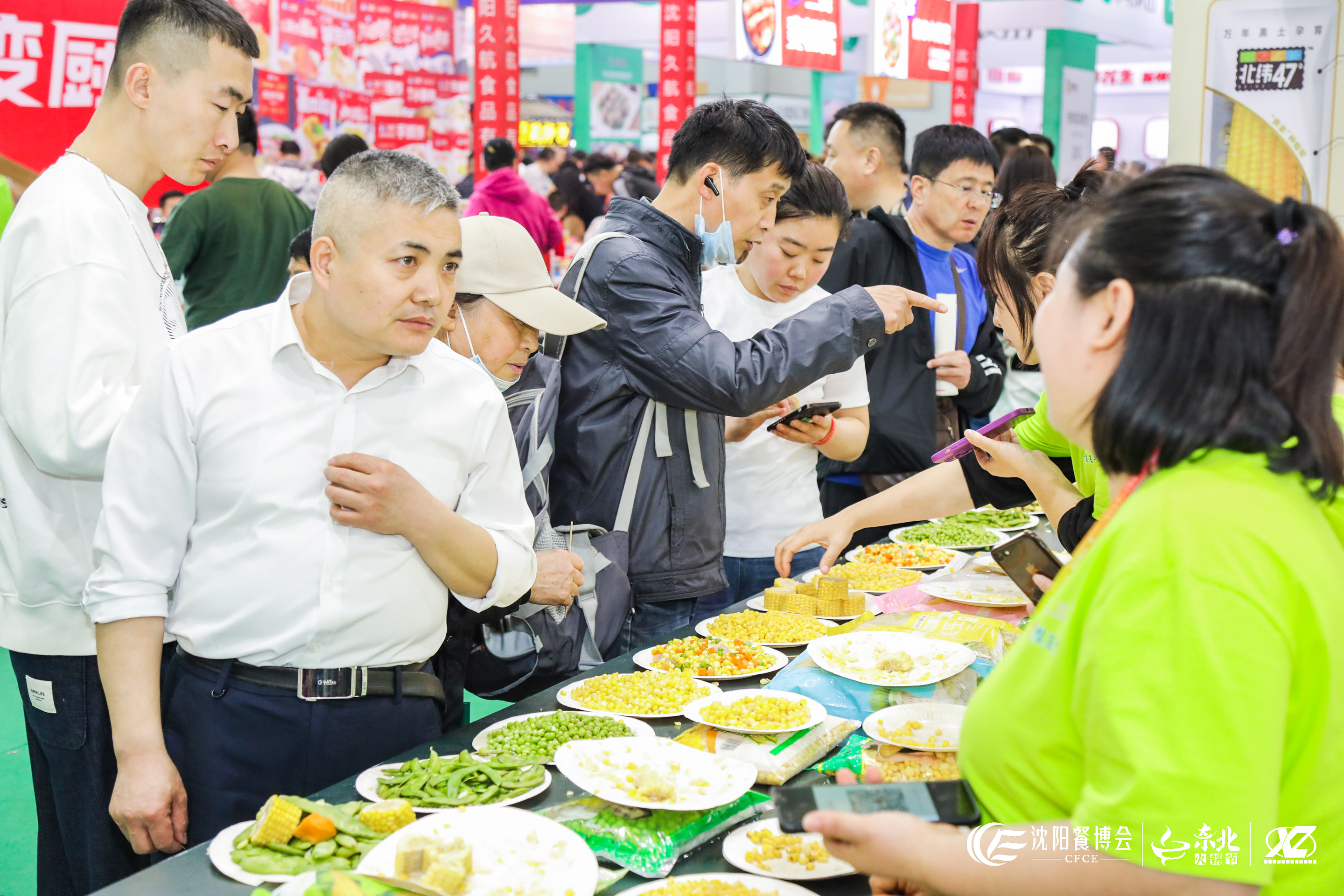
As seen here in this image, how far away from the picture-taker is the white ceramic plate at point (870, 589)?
2.60 metres

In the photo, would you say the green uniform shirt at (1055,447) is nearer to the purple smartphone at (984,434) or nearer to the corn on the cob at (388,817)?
the purple smartphone at (984,434)

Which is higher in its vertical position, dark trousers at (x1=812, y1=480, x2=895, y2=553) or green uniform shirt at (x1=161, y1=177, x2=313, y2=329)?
green uniform shirt at (x1=161, y1=177, x2=313, y2=329)

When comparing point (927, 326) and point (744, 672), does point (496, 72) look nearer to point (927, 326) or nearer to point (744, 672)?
point (927, 326)

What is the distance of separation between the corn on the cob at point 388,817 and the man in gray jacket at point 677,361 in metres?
0.96

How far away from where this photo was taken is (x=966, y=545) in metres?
3.13

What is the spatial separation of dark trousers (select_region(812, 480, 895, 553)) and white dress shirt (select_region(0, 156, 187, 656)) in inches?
93.3

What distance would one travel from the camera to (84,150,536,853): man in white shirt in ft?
5.29

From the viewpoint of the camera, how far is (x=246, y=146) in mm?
4434

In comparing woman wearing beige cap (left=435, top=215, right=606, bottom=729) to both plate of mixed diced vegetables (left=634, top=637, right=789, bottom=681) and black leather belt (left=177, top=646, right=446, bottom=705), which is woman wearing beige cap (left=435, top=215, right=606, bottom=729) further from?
black leather belt (left=177, top=646, right=446, bottom=705)

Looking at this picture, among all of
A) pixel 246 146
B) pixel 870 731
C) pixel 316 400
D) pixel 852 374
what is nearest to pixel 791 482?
pixel 852 374

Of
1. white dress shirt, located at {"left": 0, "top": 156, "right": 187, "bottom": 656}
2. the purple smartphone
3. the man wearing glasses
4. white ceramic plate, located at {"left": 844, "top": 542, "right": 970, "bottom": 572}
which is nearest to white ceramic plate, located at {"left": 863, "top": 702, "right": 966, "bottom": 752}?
the purple smartphone

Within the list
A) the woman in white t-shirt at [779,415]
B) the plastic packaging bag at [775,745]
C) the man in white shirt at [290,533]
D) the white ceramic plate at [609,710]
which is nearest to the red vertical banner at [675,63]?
the woman in white t-shirt at [779,415]

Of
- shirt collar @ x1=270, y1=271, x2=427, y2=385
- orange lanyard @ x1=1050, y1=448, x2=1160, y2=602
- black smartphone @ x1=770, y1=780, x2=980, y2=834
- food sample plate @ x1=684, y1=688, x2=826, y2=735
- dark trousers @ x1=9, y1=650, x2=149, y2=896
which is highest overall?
shirt collar @ x1=270, y1=271, x2=427, y2=385

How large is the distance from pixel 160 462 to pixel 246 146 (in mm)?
3231
